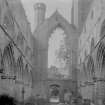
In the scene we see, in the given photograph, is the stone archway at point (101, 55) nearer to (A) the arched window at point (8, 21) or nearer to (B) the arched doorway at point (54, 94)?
(A) the arched window at point (8, 21)

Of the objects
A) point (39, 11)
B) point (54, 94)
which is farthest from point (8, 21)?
point (54, 94)

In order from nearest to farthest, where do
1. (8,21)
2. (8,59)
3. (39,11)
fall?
(8,21), (8,59), (39,11)

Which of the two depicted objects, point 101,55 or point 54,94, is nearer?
point 101,55

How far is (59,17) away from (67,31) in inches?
102

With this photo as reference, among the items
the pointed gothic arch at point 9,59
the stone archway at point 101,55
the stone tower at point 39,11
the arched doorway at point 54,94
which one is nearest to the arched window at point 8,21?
the pointed gothic arch at point 9,59

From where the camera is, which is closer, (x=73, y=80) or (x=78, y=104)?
(x=78, y=104)

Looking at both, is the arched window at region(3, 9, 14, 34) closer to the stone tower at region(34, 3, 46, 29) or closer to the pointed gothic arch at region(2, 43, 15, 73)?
the pointed gothic arch at region(2, 43, 15, 73)

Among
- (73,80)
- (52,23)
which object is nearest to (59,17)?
(52,23)

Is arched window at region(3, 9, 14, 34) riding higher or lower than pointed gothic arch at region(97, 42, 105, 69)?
higher

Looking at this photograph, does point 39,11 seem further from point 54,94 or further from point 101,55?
point 101,55

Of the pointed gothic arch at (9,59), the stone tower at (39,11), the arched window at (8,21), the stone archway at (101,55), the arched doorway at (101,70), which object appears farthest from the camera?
the stone tower at (39,11)

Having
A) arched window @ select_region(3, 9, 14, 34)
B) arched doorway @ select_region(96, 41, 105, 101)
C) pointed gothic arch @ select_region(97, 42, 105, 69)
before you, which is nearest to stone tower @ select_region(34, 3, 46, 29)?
arched window @ select_region(3, 9, 14, 34)

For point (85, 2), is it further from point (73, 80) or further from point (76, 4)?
point (73, 80)

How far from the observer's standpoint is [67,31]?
30391mm
